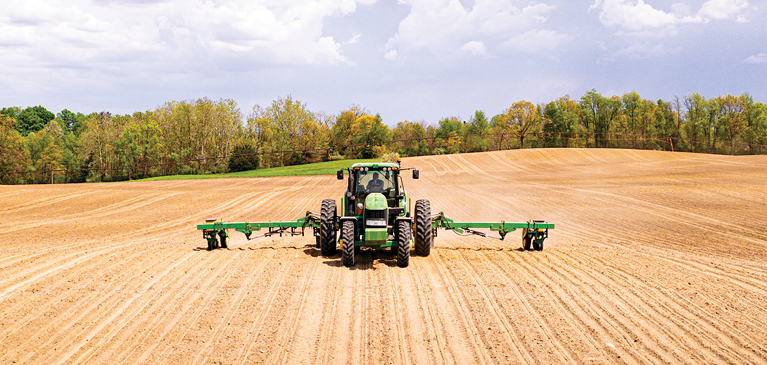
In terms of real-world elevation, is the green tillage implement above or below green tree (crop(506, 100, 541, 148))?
below

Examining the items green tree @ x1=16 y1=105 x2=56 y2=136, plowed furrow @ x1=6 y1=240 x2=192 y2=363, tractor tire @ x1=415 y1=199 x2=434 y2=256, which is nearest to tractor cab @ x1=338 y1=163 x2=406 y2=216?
tractor tire @ x1=415 y1=199 x2=434 y2=256

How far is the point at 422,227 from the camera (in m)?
11.5

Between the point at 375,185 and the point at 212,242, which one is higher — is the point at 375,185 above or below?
above

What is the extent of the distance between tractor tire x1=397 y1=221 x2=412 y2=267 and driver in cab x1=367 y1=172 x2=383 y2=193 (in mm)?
1406

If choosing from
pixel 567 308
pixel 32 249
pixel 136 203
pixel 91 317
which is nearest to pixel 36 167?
pixel 136 203

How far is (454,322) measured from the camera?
7.55m

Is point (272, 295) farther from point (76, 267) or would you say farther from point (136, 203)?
point (136, 203)

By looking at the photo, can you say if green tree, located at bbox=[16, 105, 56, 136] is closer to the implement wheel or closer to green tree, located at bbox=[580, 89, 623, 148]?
green tree, located at bbox=[580, 89, 623, 148]

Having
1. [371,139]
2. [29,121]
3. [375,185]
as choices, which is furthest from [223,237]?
[29,121]

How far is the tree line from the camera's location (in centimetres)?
6266

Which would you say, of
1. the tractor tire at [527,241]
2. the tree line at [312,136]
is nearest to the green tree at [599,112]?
the tree line at [312,136]

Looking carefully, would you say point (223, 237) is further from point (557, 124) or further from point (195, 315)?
point (557, 124)

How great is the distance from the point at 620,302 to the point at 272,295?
6064mm

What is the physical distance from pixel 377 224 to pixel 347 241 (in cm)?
73
